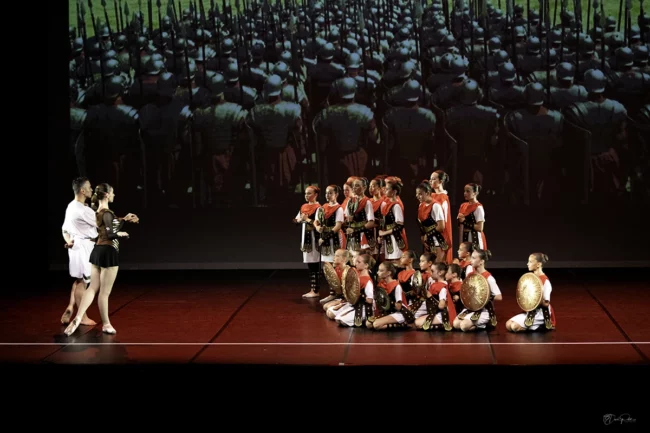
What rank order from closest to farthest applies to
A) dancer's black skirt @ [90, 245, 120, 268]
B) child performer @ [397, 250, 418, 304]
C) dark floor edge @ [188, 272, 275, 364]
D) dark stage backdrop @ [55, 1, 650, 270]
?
dark floor edge @ [188, 272, 275, 364], dancer's black skirt @ [90, 245, 120, 268], child performer @ [397, 250, 418, 304], dark stage backdrop @ [55, 1, 650, 270]

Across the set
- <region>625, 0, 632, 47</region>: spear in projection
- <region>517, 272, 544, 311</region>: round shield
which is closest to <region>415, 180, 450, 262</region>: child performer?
<region>517, 272, 544, 311</region>: round shield

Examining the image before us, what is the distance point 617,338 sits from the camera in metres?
6.87

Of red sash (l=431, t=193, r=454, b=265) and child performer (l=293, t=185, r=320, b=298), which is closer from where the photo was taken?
red sash (l=431, t=193, r=454, b=265)

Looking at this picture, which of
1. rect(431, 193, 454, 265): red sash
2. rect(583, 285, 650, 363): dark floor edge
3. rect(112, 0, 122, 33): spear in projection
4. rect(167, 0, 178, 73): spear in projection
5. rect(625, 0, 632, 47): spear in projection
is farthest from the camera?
rect(112, 0, 122, 33): spear in projection

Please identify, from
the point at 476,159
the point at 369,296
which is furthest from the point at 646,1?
the point at 369,296

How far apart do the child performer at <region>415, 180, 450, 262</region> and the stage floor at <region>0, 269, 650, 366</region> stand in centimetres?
74

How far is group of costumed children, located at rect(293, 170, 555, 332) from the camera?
7.11 metres

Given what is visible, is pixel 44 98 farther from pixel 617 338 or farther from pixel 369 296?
pixel 617 338

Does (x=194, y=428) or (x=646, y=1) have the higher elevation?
(x=646, y=1)

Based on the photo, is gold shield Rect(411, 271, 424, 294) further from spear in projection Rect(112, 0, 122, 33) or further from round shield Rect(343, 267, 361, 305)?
spear in projection Rect(112, 0, 122, 33)

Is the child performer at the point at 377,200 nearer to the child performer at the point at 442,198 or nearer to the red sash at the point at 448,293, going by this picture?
the child performer at the point at 442,198

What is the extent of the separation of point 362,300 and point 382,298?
0.19 meters

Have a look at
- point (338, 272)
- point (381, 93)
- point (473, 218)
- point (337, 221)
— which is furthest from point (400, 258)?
point (381, 93)

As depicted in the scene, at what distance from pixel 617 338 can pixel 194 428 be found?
3.09 m
